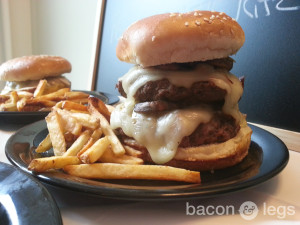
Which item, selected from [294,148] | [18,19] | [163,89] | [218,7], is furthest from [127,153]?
[18,19]

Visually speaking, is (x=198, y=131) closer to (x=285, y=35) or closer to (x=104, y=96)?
(x=285, y=35)

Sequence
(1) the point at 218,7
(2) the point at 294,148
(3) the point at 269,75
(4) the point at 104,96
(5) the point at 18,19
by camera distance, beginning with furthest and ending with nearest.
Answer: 1. (5) the point at 18,19
2. (4) the point at 104,96
3. (1) the point at 218,7
4. (3) the point at 269,75
5. (2) the point at 294,148

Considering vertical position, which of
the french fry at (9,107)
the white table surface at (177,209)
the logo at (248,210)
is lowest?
the french fry at (9,107)

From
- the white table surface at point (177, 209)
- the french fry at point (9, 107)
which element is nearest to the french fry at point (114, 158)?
the white table surface at point (177, 209)

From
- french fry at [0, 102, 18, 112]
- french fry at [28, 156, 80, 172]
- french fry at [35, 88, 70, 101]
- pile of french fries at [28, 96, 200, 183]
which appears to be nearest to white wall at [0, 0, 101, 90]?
french fry at [35, 88, 70, 101]

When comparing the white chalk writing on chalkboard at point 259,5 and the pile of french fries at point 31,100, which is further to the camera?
the pile of french fries at point 31,100

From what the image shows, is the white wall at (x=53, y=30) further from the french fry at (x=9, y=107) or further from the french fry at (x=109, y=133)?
the french fry at (x=109, y=133)

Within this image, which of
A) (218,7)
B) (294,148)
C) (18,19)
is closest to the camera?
(294,148)
